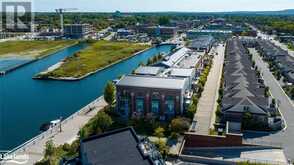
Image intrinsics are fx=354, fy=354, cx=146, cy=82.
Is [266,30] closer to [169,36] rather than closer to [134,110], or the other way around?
[169,36]

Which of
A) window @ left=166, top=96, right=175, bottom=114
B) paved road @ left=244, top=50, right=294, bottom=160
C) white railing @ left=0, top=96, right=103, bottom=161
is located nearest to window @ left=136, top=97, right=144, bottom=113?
window @ left=166, top=96, right=175, bottom=114

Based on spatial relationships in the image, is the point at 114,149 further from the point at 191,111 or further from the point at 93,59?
the point at 93,59

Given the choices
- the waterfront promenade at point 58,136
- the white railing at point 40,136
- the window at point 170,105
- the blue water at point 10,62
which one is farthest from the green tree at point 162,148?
the blue water at point 10,62

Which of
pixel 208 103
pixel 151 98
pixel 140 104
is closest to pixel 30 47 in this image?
pixel 140 104
